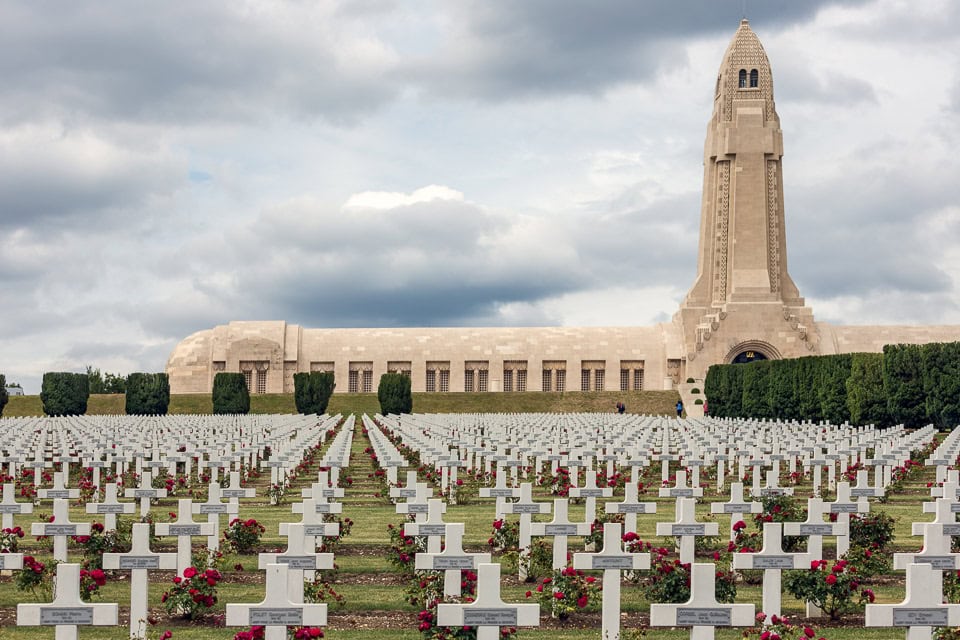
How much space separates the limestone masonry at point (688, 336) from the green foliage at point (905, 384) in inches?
1308

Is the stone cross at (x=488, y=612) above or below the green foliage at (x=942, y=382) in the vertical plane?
below

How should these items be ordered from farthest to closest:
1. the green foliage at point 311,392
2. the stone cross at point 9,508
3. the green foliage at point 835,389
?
the green foliage at point 311,392 → the green foliage at point 835,389 → the stone cross at point 9,508

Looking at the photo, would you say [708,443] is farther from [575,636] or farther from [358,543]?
[575,636]

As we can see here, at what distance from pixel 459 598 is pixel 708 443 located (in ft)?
60.6

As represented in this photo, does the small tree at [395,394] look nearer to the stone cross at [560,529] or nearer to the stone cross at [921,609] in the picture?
the stone cross at [560,529]

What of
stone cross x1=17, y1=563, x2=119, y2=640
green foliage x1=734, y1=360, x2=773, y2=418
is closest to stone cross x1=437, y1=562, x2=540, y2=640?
stone cross x1=17, y1=563, x2=119, y2=640

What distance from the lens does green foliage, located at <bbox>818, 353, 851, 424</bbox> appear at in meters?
39.8

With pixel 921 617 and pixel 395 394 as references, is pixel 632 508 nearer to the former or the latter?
pixel 921 617

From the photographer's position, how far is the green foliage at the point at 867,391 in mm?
36688

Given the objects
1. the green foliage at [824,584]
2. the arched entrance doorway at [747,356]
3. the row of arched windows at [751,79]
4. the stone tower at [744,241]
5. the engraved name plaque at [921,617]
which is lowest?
the green foliage at [824,584]

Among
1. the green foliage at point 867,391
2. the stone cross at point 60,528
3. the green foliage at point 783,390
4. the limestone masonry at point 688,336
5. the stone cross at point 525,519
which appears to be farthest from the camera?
the limestone masonry at point 688,336

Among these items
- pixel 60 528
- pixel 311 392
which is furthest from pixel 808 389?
pixel 60 528

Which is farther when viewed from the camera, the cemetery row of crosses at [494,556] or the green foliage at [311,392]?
the green foliage at [311,392]

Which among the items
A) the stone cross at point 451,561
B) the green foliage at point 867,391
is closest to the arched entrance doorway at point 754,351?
the green foliage at point 867,391
